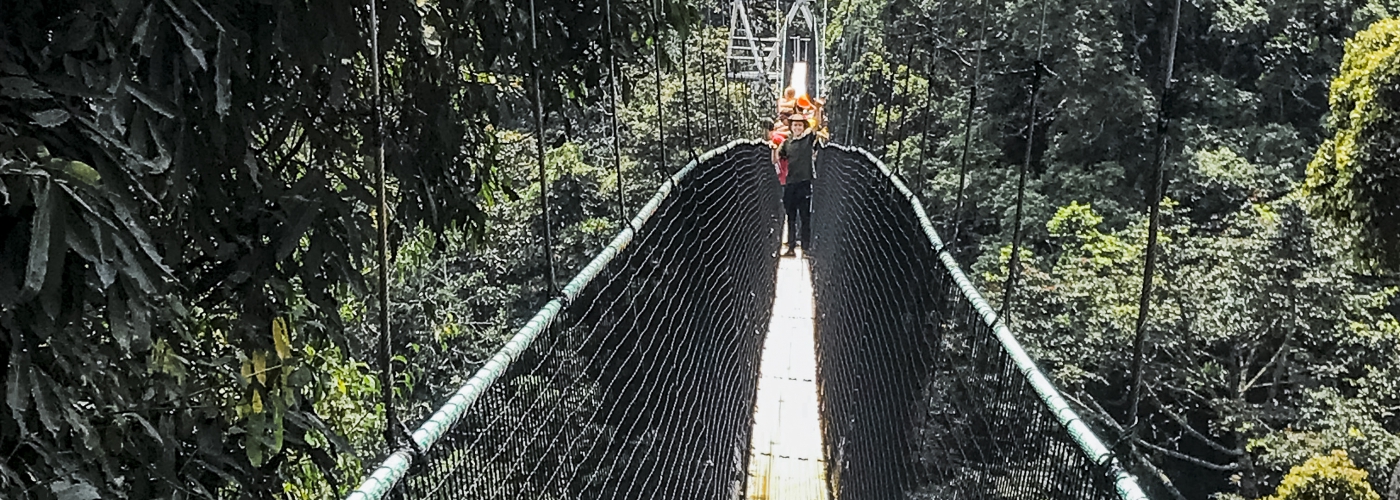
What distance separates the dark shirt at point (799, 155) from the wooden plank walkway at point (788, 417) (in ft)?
1.63

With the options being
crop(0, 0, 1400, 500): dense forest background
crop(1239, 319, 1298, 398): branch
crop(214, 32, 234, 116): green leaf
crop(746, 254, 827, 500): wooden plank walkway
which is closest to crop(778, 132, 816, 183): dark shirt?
crop(746, 254, 827, 500): wooden plank walkway

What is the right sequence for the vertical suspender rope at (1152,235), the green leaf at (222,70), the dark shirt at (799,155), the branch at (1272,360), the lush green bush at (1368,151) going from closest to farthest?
the vertical suspender rope at (1152,235) < the green leaf at (222,70) < the lush green bush at (1368,151) < the dark shirt at (799,155) < the branch at (1272,360)

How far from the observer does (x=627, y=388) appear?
1.64 m

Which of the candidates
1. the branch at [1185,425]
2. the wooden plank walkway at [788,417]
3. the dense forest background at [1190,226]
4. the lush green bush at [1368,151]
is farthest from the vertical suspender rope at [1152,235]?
the branch at [1185,425]

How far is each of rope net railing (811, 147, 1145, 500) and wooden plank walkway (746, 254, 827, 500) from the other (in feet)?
0.23

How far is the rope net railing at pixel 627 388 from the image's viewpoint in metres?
0.96

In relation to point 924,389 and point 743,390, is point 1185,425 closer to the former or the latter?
point 743,390

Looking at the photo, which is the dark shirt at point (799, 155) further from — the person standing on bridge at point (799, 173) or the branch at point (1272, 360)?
the branch at point (1272, 360)

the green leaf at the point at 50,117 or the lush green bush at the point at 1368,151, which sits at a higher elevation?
the green leaf at the point at 50,117

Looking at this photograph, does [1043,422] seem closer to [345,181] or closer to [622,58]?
[345,181]

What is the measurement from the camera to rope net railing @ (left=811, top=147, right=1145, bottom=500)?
42.3 inches

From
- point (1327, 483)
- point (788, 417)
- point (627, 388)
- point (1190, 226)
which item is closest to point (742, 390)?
point (788, 417)

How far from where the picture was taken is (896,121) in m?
11.1

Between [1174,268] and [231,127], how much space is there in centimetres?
707
